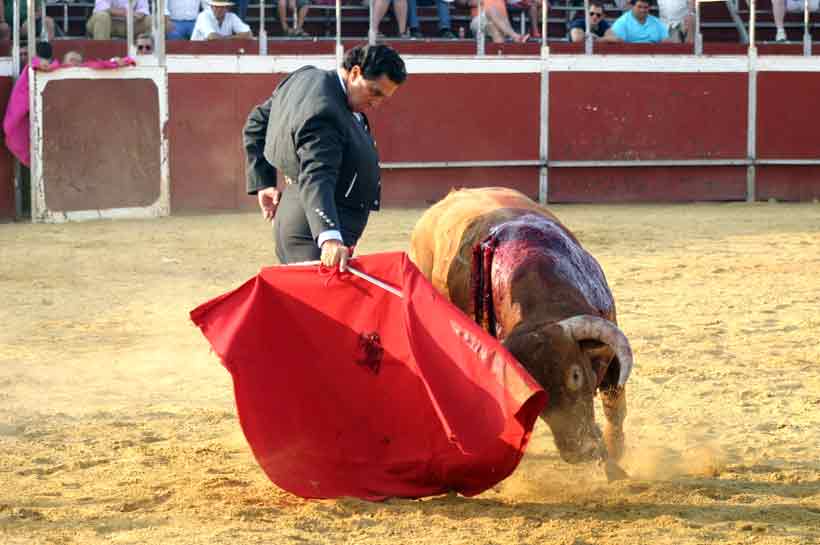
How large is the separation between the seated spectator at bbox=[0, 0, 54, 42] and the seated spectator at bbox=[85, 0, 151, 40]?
0.36 meters

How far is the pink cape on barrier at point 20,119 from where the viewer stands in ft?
34.9

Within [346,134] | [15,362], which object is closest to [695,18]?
[15,362]

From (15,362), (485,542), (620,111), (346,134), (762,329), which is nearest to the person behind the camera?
(485,542)

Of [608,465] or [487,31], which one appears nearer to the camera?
[608,465]

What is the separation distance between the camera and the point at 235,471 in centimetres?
424

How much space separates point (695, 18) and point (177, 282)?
6.91m

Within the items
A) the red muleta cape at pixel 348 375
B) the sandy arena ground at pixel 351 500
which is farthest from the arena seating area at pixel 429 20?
the red muleta cape at pixel 348 375

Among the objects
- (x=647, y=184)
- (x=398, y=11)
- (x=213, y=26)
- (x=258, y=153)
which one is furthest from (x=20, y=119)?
(x=258, y=153)

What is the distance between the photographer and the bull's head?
3875 millimetres

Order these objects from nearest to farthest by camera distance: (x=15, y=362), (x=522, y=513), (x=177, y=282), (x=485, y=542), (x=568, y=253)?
(x=485, y=542) → (x=522, y=513) → (x=568, y=253) → (x=15, y=362) → (x=177, y=282)

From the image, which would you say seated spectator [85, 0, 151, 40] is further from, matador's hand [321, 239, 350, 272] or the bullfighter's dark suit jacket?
matador's hand [321, 239, 350, 272]

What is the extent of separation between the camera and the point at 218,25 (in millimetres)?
12023

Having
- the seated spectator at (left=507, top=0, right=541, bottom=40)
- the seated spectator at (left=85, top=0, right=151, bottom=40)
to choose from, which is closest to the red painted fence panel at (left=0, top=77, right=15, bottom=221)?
the seated spectator at (left=85, top=0, right=151, bottom=40)

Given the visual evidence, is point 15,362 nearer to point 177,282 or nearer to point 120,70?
point 177,282
